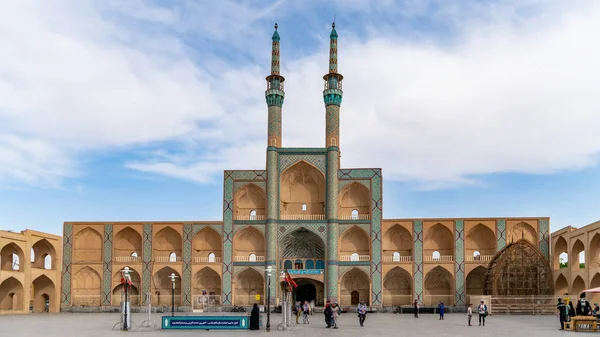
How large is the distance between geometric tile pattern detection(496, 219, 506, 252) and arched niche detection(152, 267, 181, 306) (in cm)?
2271

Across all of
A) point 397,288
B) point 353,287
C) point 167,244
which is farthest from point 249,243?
point 397,288

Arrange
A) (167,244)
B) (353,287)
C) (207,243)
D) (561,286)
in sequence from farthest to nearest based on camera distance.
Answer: (167,244), (207,243), (353,287), (561,286)

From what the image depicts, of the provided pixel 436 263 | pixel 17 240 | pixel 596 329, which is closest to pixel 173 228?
pixel 17 240

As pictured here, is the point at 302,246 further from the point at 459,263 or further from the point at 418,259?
the point at 459,263

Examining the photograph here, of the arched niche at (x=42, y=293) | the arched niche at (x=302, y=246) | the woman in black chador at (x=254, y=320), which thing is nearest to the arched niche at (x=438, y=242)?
the arched niche at (x=302, y=246)

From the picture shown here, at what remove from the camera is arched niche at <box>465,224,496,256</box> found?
47.8m

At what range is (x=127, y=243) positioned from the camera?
165 feet

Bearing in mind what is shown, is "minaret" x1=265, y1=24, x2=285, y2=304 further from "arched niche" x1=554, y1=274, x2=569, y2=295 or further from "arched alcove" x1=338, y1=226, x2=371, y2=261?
"arched niche" x1=554, y1=274, x2=569, y2=295

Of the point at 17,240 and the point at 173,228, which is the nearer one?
the point at 17,240

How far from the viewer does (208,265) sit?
1880 inches

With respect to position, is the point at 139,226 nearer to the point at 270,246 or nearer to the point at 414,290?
the point at 270,246

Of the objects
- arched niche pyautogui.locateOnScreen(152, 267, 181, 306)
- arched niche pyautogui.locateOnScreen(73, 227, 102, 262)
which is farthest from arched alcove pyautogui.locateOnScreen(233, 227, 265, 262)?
arched niche pyautogui.locateOnScreen(73, 227, 102, 262)

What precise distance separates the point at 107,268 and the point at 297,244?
45.4 feet

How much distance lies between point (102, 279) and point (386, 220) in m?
20.8
